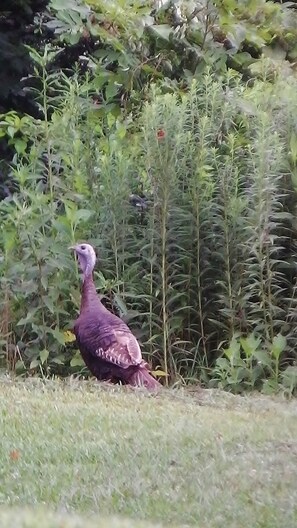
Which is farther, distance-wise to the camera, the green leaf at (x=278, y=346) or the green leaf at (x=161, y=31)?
the green leaf at (x=161, y=31)

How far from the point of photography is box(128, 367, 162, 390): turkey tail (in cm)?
791

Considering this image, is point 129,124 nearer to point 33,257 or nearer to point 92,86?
point 92,86

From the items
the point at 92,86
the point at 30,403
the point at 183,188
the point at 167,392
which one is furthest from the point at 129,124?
the point at 30,403

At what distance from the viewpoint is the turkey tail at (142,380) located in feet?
26.0

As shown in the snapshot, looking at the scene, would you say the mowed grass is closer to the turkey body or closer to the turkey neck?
the turkey body

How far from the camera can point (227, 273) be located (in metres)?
8.54

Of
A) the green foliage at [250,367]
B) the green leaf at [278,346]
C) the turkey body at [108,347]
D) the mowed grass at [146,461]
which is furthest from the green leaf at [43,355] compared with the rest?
the green leaf at [278,346]

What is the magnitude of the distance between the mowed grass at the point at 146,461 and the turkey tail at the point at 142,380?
58 cm

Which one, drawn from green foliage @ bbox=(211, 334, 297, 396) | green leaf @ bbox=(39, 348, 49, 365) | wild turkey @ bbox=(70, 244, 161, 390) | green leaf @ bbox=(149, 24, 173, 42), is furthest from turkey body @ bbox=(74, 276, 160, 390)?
green leaf @ bbox=(149, 24, 173, 42)

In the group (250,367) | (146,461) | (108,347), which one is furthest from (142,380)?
(146,461)

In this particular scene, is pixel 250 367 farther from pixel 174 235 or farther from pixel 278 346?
pixel 174 235

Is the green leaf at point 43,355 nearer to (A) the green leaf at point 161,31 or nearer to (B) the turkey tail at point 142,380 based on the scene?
(B) the turkey tail at point 142,380

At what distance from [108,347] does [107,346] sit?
0.01m

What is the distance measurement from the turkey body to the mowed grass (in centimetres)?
65
